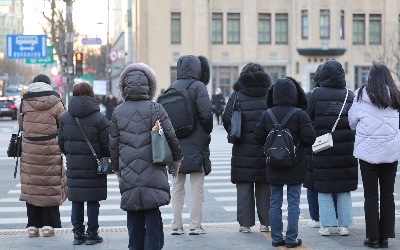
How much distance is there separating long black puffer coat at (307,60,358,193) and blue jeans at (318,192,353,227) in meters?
0.13

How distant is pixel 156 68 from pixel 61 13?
848 cm

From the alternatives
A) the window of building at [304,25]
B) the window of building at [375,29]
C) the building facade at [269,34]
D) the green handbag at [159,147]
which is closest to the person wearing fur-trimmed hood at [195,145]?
the green handbag at [159,147]

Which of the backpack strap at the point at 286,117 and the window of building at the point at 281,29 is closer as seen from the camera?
the backpack strap at the point at 286,117

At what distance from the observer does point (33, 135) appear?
9500mm

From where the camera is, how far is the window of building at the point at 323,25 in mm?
51719

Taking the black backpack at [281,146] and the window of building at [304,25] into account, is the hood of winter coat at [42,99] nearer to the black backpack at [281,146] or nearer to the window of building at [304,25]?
the black backpack at [281,146]

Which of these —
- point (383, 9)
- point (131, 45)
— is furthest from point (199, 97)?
point (131, 45)

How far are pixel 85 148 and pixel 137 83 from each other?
6.66 ft

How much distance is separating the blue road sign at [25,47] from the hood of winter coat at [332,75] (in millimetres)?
37309

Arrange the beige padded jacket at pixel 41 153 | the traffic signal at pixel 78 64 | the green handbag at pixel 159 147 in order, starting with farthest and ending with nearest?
the traffic signal at pixel 78 64 < the beige padded jacket at pixel 41 153 < the green handbag at pixel 159 147

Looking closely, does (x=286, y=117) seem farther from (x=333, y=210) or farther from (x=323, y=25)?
(x=323, y=25)

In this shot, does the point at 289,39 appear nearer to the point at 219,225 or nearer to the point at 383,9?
the point at 383,9

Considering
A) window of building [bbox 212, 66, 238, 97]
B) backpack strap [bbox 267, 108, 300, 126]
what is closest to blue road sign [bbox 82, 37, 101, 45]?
window of building [bbox 212, 66, 238, 97]

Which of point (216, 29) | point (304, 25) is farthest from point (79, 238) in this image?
point (304, 25)
